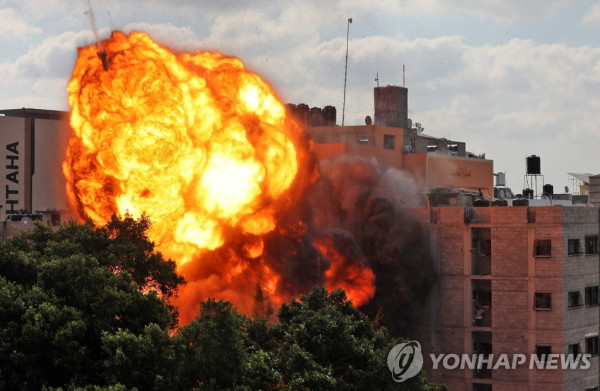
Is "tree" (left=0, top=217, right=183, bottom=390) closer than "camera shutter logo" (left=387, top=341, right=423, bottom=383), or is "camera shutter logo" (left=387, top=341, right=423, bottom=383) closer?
"tree" (left=0, top=217, right=183, bottom=390)

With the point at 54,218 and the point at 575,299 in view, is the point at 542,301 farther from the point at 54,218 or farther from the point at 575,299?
the point at 54,218

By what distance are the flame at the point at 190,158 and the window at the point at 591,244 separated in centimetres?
Result: 2204

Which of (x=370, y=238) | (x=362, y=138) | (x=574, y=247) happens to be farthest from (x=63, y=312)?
(x=362, y=138)

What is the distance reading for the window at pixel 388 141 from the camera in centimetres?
10278

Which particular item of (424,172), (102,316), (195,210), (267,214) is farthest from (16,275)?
(424,172)

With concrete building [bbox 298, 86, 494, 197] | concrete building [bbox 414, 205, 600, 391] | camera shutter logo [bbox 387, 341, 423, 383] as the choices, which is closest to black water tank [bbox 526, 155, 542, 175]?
concrete building [bbox 298, 86, 494, 197]

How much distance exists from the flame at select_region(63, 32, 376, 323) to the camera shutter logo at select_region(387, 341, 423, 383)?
50.2 feet

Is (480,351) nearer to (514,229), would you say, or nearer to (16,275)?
(514,229)

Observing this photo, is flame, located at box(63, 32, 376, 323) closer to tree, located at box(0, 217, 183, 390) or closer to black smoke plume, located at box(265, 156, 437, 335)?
black smoke plume, located at box(265, 156, 437, 335)

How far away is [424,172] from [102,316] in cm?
5653

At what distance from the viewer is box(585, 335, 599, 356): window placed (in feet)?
290

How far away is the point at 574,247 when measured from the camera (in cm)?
8694

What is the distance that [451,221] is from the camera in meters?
87.9

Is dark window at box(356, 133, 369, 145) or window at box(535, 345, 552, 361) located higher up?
dark window at box(356, 133, 369, 145)
